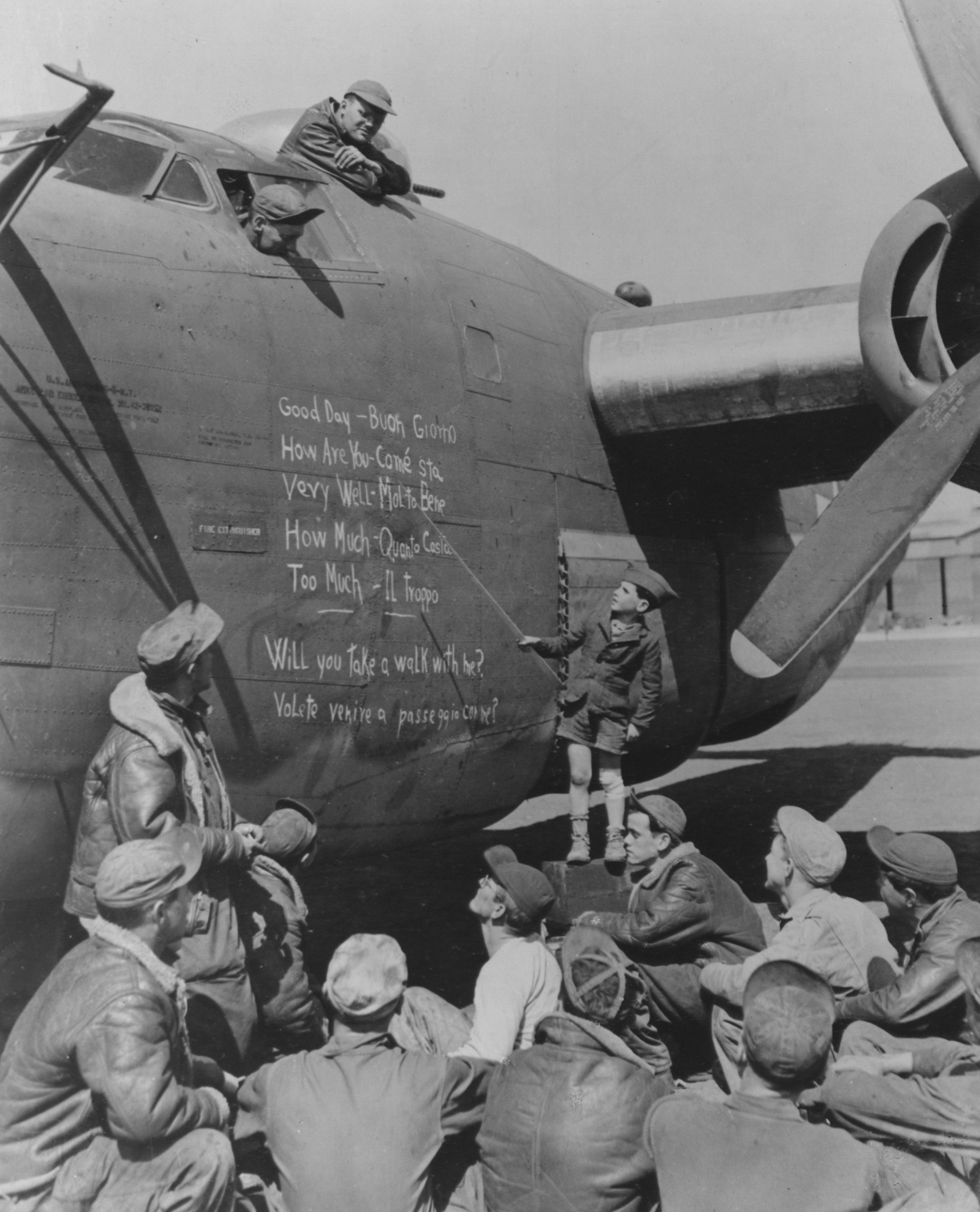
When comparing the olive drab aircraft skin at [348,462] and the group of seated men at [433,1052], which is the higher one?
→ the olive drab aircraft skin at [348,462]

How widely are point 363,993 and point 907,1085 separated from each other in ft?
5.46

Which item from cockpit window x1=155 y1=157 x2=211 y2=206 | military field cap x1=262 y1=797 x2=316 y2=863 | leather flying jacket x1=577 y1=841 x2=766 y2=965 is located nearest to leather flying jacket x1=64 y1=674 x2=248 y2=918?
military field cap x1=262 y1=797 x2=316 y2=863

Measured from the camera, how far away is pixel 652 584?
6.43 meters

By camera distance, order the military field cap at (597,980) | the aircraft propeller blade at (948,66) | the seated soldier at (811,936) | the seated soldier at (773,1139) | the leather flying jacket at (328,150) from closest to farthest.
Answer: the seated soldier at (773,1139), the military field cap at (597,980), the seated soldier at (811,936), the aircraft propeller blade at (948,66), the leather flying jacket at (328,150)

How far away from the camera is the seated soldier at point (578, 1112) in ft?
10.3

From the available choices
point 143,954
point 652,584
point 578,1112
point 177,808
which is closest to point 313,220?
point 652,584

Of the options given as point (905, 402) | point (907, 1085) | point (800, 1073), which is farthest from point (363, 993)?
point (905, 402)

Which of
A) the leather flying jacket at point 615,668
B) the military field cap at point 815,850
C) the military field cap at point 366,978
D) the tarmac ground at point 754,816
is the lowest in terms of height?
the tarmac ground at point 754,816

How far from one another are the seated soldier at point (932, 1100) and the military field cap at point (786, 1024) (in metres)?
0.46

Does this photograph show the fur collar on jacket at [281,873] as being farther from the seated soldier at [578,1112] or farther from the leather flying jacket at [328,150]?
the leather flying jacket at [328,150]

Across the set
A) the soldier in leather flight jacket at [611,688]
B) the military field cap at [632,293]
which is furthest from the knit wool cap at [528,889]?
the military field cap at [632,293]

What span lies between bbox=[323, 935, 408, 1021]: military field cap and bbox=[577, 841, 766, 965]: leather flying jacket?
5.63 feet

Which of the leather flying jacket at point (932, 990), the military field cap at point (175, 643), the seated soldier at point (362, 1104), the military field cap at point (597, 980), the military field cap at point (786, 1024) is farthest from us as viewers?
the military field cap at point (175, 643)

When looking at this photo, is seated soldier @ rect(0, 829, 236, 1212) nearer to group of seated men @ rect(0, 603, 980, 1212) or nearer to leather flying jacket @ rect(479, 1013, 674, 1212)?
group of seated men @ rect(0, 603, 980, 1212)
